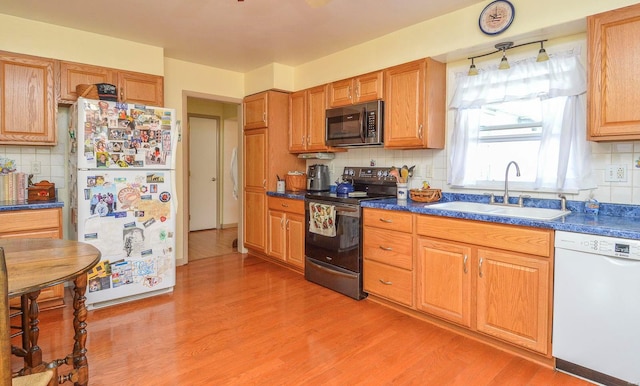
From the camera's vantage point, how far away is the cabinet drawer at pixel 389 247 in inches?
106

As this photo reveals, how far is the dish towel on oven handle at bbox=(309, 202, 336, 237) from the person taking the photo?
3260 mm

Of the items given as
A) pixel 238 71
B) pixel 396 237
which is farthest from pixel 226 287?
pixel 238 71

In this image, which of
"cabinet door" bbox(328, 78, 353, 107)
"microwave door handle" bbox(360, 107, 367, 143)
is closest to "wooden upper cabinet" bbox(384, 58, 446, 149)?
"microwave door handle" bbox(360, 107, 367, 143)

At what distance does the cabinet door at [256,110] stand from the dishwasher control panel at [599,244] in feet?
10.5

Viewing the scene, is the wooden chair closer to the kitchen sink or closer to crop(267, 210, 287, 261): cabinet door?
the kitchen sink

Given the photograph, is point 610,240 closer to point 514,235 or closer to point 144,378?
point 514,235

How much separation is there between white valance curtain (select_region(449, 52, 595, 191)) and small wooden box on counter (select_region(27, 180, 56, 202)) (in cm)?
360

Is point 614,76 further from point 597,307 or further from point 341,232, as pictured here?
point 341,232

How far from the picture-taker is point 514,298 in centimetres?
213

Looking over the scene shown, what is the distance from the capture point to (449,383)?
6.22 ft

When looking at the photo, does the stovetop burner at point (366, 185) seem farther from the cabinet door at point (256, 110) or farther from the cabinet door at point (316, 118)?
the cabinet door at point (256, 110)

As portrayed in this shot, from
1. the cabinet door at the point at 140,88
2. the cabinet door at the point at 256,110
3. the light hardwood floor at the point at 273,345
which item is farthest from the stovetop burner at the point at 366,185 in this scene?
the cabinet door at the point at 140,88

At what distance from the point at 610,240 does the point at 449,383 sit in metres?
1.10

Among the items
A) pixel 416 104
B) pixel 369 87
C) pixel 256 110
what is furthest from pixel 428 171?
pixel 256 110
